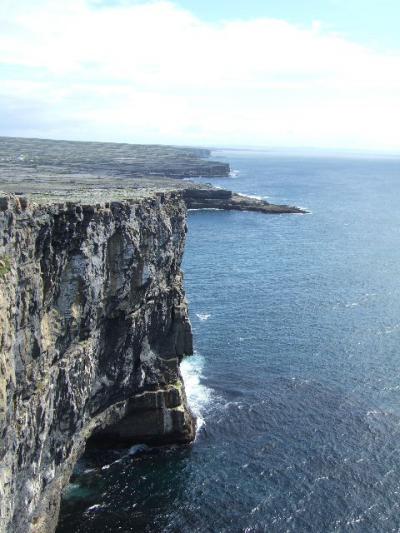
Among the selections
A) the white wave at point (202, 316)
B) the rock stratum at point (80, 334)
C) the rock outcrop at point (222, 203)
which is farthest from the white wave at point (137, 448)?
the rock outcrop at point (222, 203)

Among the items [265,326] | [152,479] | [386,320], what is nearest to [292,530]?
[152,479]

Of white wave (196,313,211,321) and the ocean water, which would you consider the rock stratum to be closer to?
the ocean water

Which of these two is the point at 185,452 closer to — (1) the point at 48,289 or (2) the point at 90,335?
(2) the point at 90,335

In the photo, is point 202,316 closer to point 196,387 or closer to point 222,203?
point 196,387

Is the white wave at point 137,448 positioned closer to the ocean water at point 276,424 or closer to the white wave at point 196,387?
the ocean water at point 276,424

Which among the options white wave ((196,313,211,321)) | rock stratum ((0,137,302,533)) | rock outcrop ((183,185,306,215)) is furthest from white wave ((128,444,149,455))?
rock outcrop ((183,185,306,215))

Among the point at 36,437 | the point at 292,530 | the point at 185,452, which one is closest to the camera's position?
the point at 36,437

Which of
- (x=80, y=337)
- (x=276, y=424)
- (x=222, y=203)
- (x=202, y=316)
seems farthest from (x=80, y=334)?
(x=222, y=203)
